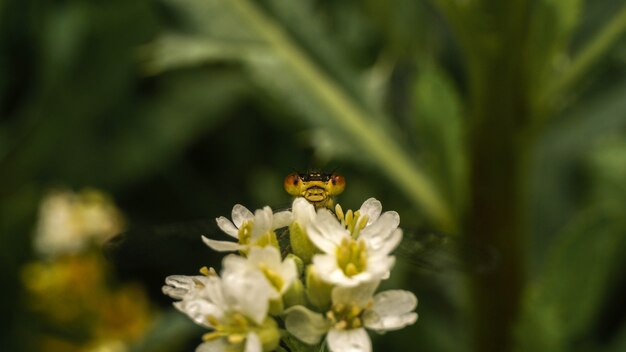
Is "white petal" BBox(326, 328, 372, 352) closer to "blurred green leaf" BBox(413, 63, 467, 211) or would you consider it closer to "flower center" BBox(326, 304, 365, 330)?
"flower center" BBox(326, 304, 365, 330)

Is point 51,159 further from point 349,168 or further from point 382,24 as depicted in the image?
point 382,24

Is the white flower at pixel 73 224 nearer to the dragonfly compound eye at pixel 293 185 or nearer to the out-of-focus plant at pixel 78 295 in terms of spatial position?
the out-of-focus plant at pixel 78 295

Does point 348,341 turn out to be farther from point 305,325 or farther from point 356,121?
point 356,121

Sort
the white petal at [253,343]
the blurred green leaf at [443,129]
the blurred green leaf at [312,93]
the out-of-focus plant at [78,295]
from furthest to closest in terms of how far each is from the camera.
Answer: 1. the out-of-focus plant at [78,295]
2. the blurred green leaf at [312,93]
3. the blurred green leaf at [443,129]
4. the white petal at [253,343]

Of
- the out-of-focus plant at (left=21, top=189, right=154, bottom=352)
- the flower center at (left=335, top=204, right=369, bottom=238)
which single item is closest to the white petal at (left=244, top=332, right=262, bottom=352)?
the flower center at (left=335, top=204, right=369, bottom=238)

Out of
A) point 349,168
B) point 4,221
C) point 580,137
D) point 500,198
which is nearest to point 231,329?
point 500,198

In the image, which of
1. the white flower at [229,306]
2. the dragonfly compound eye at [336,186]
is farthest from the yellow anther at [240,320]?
the dragonfly compound eye at [336,186]
